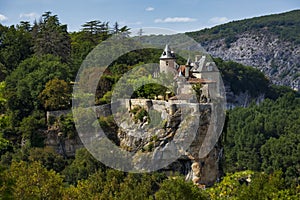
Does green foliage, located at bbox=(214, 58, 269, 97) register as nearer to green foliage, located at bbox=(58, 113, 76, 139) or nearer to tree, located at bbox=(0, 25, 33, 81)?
tree, located at bbox=(0, 25, 33, 81)

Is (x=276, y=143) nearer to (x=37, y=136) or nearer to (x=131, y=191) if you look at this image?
(x=37, y=136)

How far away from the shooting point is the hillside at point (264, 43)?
118875 millimetres

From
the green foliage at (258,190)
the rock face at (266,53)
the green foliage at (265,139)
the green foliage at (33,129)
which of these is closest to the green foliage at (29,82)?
the green foliage at (33,129)

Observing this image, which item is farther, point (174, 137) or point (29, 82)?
point (29, 82)

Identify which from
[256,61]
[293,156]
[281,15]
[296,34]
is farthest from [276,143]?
[281,15]

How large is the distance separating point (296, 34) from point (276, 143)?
77.9m

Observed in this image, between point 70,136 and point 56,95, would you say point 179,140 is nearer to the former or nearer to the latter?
point 70,136

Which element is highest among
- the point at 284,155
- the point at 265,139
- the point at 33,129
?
the point at 33,129

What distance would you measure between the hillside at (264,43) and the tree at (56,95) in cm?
7913

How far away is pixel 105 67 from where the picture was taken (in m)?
39.7

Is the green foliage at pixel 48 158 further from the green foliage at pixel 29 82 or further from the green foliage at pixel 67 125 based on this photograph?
the green foliage at pixel 29 82

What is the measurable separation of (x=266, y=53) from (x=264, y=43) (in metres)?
4.87

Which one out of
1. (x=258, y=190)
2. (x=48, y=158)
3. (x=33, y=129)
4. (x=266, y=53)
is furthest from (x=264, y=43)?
(x=258, y=190)

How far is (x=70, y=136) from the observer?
120 ft
